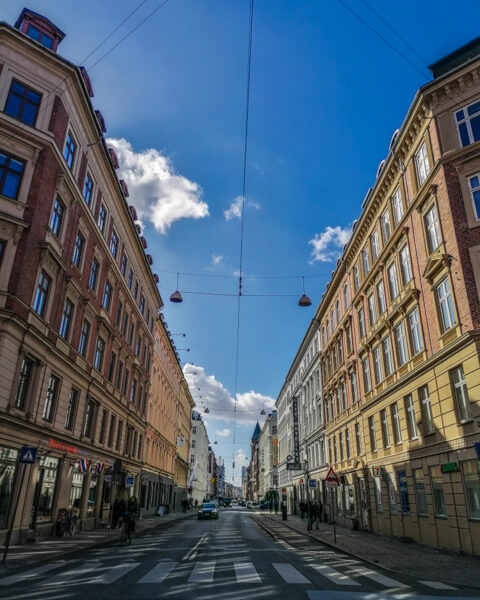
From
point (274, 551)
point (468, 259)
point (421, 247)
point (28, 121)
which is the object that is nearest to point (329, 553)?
point (274, 551)

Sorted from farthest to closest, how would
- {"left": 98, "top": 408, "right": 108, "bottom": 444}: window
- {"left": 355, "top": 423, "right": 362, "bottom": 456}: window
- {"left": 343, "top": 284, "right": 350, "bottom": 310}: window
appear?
{"left": 343, "top": 284, "right": 350, "bottom": 310}: window, {"left": 355, "top": 423, "right": 362, "bottom": 456}: window, {"left": 98, "top": 408, "right": 108, "bottom": 444}: window

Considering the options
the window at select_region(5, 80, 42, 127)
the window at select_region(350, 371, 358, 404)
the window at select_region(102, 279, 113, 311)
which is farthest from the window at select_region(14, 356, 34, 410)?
the window at select_region(350, 371, 358, 404)

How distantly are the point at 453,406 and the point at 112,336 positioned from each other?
2101cm

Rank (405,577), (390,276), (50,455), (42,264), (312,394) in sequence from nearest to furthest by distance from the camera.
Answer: (405,577) < (42,264) < (50,455) < (390,276) < (312,394)

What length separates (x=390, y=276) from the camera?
25.2 metres

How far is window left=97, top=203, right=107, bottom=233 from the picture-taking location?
27000 mm

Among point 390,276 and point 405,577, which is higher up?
point 390,276

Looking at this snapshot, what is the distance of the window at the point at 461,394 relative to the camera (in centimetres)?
1653

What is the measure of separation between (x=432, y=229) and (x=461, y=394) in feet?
24.0

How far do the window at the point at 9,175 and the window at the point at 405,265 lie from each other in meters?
17.8

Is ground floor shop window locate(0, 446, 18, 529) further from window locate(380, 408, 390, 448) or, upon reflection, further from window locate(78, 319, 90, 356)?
window locate(380, 408, 390, 448)

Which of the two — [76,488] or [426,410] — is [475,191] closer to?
[426,410]

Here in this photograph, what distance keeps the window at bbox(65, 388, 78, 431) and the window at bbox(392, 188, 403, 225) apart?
62.6 feet

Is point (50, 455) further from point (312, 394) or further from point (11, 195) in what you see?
point (312, 394)
